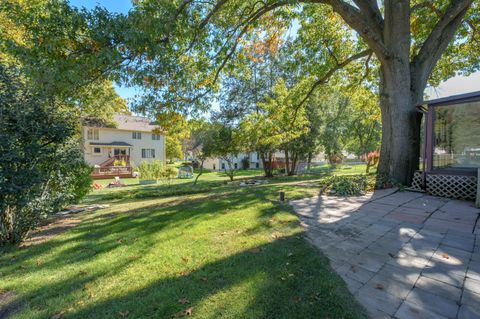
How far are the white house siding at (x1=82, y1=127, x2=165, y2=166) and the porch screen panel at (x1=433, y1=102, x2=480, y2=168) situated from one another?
27942 millimetres

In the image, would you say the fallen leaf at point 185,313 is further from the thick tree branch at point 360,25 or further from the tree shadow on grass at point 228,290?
the thick tree branch at point 360,25

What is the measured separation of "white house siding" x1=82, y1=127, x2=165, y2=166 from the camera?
82.2ft

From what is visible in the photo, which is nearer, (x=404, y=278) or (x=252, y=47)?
(x=404, y=278)

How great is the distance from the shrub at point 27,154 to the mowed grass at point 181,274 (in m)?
0.61

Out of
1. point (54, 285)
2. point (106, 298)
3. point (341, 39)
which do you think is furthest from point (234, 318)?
point (341, 39)

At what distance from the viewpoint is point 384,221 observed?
4230mm

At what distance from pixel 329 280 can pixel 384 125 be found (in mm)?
7336

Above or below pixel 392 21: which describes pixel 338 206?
below

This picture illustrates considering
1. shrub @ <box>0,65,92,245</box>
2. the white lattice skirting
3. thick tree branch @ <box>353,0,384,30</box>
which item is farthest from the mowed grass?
thick tree branch @ <box>353,0,384,30</box>

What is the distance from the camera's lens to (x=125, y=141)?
28.0m

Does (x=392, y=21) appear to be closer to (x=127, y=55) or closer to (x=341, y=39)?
(x=341, y=39)

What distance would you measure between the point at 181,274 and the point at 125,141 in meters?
29.2

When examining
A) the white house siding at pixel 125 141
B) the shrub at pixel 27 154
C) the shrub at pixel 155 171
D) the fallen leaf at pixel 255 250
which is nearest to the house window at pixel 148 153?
the white house siding at pixel 125 141

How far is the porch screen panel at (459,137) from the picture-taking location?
25.8 ft
